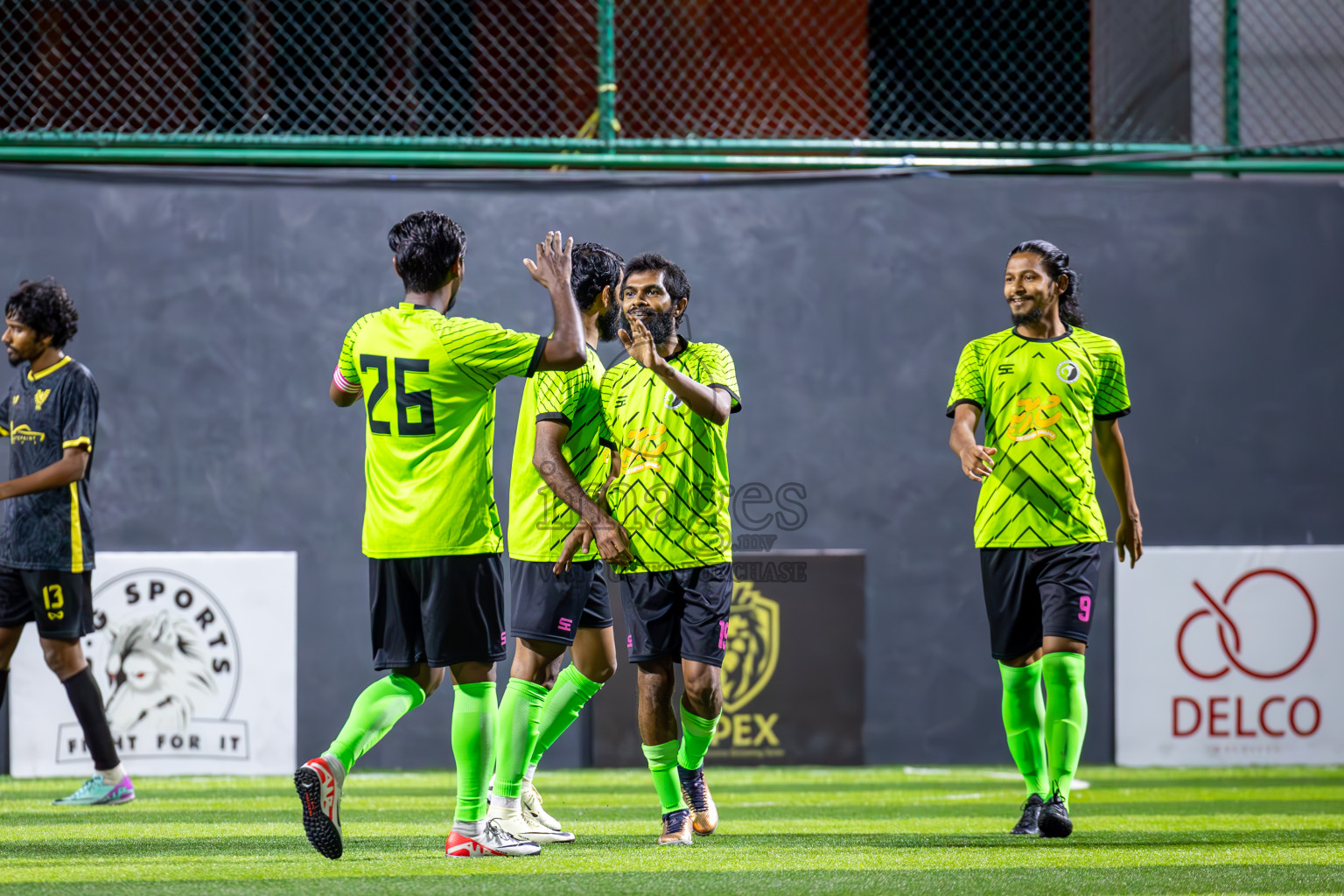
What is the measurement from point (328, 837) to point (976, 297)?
16.1 feet

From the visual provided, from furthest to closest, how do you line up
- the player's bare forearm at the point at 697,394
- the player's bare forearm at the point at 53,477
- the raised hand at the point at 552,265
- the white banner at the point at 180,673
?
the white banner at the point at 180,673, the player's bare forearm at the point at 53,477, the player's bare forearm at the point at 697,394, the raised hand at the point at 552,265

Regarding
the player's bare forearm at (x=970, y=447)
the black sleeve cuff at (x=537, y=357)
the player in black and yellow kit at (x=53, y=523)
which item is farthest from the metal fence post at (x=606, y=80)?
the black sleeve cuff at (x=537, y=357)

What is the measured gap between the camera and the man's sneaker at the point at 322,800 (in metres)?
3.80

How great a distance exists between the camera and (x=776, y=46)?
9.02 meters

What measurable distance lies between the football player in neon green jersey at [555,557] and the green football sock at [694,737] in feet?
1.18

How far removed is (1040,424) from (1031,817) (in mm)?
1408

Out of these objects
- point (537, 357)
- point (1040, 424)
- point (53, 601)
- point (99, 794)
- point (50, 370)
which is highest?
point (50, 370)

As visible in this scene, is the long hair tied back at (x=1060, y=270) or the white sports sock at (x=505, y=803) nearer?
the white sports sock at (x=505, y=803)

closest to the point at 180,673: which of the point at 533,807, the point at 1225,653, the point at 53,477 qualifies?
the point at 53,477

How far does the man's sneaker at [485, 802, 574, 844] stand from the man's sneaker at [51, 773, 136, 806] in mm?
1958

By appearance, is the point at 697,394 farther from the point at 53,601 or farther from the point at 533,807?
the point at 53,601

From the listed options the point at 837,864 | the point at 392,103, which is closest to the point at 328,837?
the point at 837,864

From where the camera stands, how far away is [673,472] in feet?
15.4

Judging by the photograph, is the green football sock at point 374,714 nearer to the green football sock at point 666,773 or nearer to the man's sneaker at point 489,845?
the man's sneaker at point 489,845
